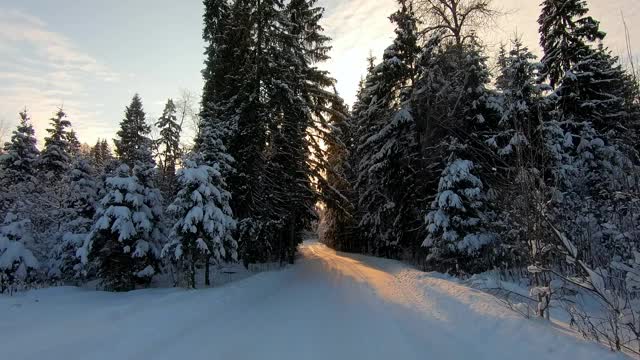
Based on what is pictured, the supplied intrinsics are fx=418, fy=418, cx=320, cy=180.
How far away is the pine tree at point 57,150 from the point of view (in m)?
33.7

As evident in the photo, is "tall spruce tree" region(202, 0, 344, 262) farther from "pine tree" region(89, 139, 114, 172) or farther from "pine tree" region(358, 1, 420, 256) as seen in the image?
"pine tree" region(89, 139, 114, 172)

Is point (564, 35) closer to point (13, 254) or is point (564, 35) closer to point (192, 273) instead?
point (192, 273)

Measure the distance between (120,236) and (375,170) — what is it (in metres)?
15.8

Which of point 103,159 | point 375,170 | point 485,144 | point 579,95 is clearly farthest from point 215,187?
point 103,159

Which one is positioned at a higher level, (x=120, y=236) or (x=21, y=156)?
(x=21, y=156)

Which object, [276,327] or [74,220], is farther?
[74,220]

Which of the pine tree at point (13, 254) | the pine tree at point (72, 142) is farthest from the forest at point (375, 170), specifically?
the pine tree at point (72, 142)

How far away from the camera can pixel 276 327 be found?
881 cm

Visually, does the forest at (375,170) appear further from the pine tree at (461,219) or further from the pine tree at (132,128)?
the pine tree at (132,128)

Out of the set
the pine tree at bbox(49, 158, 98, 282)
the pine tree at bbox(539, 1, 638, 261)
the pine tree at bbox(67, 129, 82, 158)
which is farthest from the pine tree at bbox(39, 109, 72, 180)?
the pine tree at bbox(539, 1, 638, 261)

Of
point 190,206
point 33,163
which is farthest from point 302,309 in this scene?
point 33,163

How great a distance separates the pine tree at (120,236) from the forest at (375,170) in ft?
0.21

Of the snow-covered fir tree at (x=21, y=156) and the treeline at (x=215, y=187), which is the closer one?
the treeline at (x=215, y=187)

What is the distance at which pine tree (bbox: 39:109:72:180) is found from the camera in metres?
33.7
